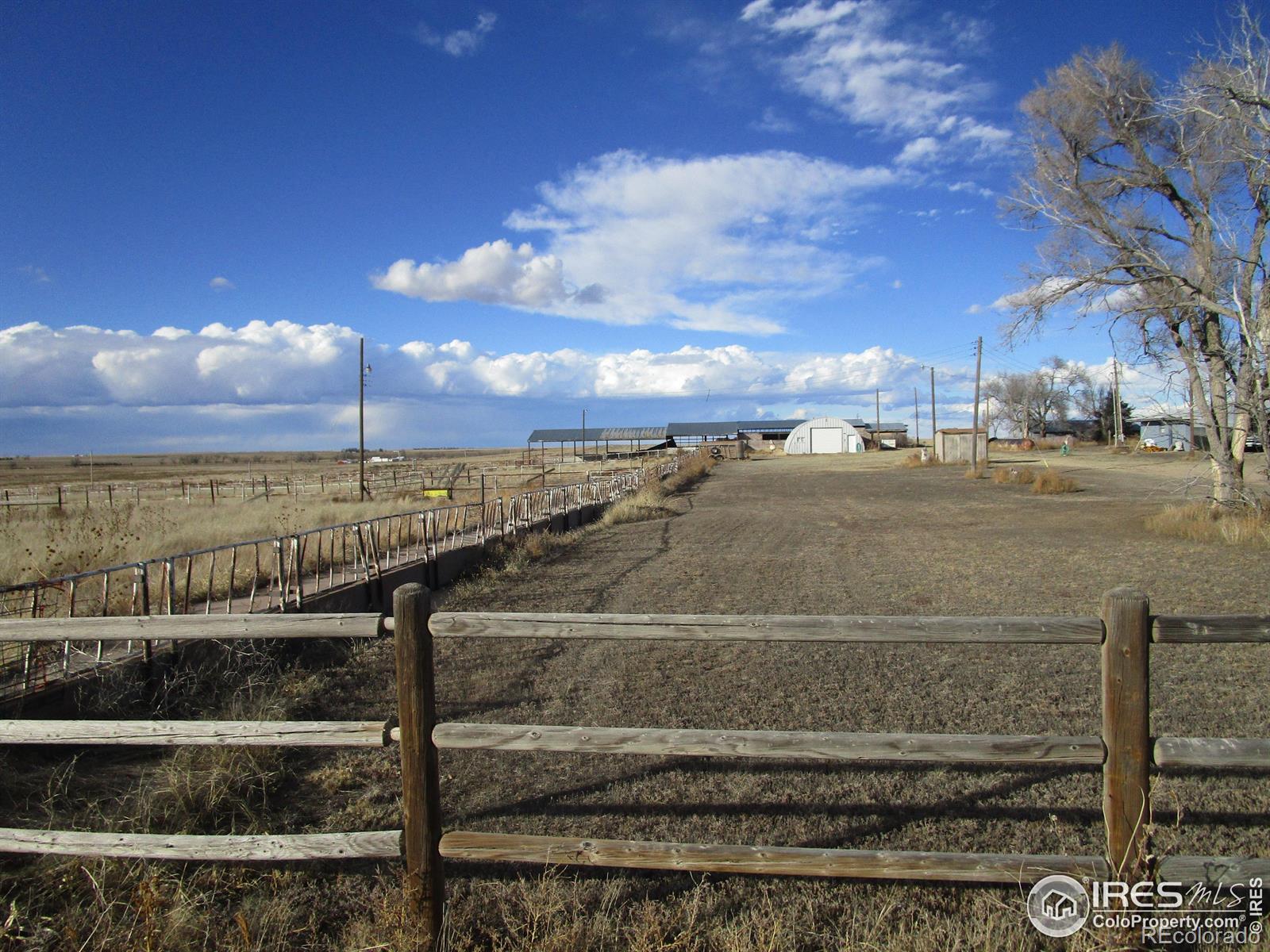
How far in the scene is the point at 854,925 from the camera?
2863 mm

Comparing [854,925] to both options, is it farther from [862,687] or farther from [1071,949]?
[862,687]

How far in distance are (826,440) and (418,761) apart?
8882 cm

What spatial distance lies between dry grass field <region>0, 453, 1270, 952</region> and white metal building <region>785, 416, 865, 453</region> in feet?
258

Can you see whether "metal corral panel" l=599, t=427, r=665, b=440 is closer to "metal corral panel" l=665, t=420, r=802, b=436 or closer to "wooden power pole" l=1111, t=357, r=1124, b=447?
"metal corral panel" l=665, t=420, r=802, b=436

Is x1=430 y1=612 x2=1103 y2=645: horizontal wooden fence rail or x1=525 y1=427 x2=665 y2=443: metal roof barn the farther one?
x1=525 y1=427 x2=665 y2=443: metal roof barn

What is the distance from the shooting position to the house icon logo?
2746 millimetres

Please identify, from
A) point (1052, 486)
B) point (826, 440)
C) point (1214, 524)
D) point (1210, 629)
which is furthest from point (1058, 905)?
point (826, 440)

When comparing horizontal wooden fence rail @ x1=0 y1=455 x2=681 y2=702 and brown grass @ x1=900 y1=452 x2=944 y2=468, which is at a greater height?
brown grass @ x1=900 y1=452 x2=944 y2=468

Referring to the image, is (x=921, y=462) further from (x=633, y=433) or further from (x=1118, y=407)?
(x=633, y=433)

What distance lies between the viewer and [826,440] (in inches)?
3487

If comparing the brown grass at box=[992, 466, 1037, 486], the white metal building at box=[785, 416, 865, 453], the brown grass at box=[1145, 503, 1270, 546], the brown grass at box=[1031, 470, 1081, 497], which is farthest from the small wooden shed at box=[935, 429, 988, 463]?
the brown grass at box=[1145, 503, 1270, 546]

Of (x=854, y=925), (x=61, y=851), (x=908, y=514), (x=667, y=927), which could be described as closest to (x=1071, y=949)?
(x=854, y=925)
